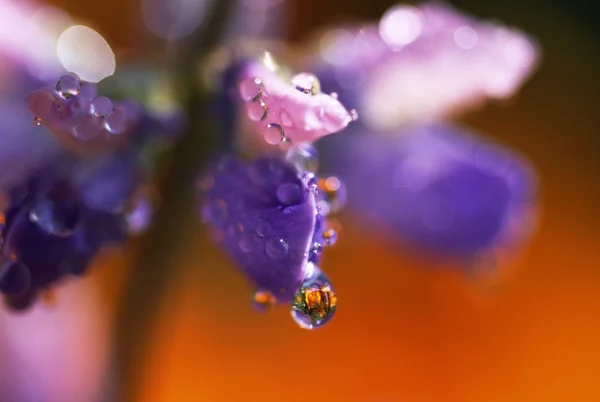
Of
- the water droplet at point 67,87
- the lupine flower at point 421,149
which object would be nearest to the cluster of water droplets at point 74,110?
the water droplet at point 67,87

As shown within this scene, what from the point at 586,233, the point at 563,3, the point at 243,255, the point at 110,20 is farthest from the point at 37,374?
the point at 563,3

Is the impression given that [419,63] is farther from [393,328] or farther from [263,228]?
[393,328]

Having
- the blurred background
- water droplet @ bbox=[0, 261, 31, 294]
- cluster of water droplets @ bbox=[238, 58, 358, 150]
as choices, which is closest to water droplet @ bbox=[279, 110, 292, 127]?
cluster of water droplets @ bbox=[238, 58, 358, 150]

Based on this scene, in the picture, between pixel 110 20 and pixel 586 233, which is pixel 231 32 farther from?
pixel 586 233

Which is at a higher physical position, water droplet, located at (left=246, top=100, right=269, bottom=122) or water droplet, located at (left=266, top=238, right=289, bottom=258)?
water droplet, located at (left=246, top=100, right=269, bottom=122)

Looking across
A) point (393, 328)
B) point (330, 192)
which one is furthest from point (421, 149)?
point (393, 328)

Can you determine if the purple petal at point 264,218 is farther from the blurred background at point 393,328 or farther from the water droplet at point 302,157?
the blurred background at point 393,328

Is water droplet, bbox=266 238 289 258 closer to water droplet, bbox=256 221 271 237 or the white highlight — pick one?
water droplet, bbox=256 221 271 237
